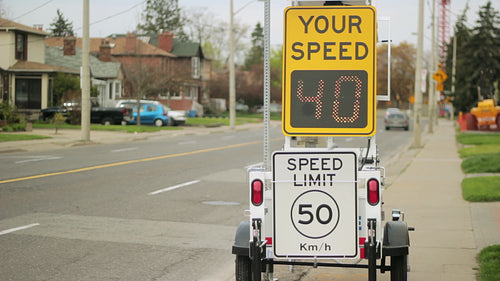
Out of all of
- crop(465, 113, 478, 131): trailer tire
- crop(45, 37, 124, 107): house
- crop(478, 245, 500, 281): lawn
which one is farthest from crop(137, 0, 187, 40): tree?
crop(478, 245, 500, 281): lawn

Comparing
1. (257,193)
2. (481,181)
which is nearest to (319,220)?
(257,193)

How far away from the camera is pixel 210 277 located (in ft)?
24.5

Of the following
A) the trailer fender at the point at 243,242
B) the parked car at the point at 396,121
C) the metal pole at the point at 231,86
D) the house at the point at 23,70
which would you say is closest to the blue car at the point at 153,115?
the metal pole at the point at 231,86

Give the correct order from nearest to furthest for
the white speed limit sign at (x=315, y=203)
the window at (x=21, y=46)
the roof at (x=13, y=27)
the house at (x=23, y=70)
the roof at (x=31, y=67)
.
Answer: the white speed limit sign at (x=315, y=203) < the roof at (x=13, y=27) < the house at (x=23, y=70) < the roof at (x=31, y=67) < the window at (x=21, y=46)

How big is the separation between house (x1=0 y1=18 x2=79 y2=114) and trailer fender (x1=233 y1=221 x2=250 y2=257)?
1654 inches

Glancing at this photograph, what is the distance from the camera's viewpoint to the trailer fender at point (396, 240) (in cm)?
550

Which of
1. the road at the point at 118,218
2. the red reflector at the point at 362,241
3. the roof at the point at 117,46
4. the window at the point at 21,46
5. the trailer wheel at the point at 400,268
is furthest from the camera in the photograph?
the roof at the point at 117,46

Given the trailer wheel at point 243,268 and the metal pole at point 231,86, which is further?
the metal pole at point 231,86

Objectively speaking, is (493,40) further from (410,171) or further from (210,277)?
(210,277)

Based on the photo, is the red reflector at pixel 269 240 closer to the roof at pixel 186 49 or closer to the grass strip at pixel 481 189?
the grass strip at pixel 481 189

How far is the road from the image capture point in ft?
25.3

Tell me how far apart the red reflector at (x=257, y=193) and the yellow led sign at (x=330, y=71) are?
0.52 meters

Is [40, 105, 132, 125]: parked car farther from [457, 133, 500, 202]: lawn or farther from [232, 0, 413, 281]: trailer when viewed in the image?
[232, 0, 413, 281]: trailer

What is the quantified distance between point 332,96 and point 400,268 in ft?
4.94
